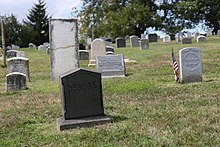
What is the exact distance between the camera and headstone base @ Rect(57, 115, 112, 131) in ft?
18.7

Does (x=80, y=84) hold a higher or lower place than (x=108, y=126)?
higher

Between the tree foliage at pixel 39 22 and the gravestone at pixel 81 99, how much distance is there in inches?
2013

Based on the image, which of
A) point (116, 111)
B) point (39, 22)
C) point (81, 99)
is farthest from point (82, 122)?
point (39, 22)

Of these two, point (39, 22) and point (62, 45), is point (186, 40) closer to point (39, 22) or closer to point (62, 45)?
point (62, 45)

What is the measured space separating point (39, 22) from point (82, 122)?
179 ft

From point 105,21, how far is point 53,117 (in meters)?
40.1

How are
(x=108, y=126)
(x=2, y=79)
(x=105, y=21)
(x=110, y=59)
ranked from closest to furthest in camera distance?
(x=108, y=126), (x=110, y=59), (x=2, y=79), (x=105, y=21)

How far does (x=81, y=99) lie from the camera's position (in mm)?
5938

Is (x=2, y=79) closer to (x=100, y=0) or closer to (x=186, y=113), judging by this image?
A: (x=186, y=113)

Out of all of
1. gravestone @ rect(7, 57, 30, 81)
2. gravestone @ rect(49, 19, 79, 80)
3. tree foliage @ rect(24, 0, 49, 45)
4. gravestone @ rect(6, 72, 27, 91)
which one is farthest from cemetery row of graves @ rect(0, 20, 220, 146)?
tree foliage @ rect(24, 0, 49, 45)

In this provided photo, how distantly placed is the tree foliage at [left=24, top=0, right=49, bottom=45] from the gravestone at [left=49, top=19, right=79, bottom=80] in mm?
43794

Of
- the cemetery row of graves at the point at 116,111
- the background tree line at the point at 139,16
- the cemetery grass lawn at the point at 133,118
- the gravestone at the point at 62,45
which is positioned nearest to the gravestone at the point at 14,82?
the cemetery row of graves at the point at 116,111

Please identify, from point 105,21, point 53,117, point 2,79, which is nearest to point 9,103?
point 53,117

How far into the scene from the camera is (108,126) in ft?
18.6
